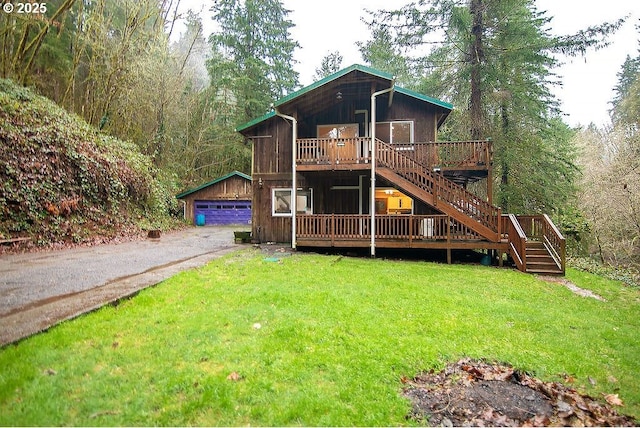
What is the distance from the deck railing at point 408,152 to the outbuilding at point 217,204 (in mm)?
13732

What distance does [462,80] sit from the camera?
53.3ft

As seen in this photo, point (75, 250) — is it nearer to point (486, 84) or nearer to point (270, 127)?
point (270, 127)

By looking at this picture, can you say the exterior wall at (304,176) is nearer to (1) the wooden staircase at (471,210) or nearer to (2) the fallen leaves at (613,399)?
(1) the wooden staircase at (471,210)

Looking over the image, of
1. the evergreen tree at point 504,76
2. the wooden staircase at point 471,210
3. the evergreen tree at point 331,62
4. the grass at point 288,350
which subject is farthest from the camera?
the evergreen tree at point 331,62

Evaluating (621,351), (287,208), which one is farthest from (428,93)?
(621,351)

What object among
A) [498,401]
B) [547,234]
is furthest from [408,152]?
[498,401]

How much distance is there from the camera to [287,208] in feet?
45.1

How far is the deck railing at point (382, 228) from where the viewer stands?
10852 mm

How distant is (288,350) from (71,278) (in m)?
5.72

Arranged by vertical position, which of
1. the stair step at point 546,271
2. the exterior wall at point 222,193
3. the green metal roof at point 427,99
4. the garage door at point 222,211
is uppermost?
the green metal roof at point 427,99

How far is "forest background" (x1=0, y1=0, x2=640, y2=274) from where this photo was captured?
14656mm

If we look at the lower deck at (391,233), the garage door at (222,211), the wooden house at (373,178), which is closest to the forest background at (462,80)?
the garage door at (222,211)

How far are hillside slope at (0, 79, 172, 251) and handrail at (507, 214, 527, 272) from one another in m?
15.4

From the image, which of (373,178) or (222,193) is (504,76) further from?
(222,193)
